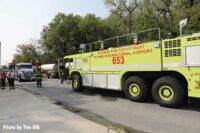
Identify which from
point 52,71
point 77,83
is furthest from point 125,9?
point 77,83

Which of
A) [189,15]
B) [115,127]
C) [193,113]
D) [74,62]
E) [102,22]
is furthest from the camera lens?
[102,22]

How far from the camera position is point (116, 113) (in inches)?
419

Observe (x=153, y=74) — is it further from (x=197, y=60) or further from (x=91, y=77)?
(x=91, y=77)

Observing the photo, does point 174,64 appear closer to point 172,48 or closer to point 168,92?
point 172,48

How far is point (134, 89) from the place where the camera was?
520 inches

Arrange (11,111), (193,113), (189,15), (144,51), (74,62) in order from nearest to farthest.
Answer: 1. (193,113)
2. (11,111)
3. (144,51)
4. (74,62)
5. (189,15)

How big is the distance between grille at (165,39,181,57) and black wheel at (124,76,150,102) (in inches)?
74.7

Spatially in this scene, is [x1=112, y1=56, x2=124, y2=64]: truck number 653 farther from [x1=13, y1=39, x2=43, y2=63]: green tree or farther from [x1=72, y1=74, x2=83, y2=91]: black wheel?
[x1=13, y1=39, x2=43, y2=63]: green tree

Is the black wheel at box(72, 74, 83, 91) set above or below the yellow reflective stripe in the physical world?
below

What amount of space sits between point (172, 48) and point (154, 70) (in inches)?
49.8

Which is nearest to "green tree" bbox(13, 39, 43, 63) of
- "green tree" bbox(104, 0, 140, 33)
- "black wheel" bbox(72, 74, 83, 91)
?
"green tree" bbox(104, 0, 140, 33)

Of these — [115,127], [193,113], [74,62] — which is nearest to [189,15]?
[74,62]

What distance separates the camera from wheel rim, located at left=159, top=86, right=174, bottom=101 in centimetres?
1136

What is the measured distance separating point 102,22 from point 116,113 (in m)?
47.9
